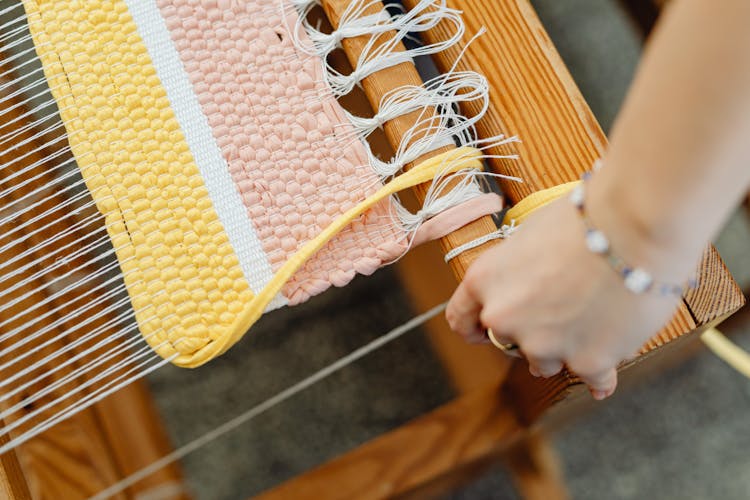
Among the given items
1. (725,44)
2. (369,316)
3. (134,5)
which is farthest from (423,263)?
(725,44)

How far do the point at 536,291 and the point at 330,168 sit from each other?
0.22 m

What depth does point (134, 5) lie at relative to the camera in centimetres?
59

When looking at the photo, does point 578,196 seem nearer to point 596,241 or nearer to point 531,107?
point 596,241

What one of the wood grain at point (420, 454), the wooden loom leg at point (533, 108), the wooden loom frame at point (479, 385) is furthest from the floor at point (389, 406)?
the wooden loom leg at point (533, 108)

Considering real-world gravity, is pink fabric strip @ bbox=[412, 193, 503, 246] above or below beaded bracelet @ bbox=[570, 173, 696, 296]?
above

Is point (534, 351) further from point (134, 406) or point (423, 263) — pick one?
point (134, 406)

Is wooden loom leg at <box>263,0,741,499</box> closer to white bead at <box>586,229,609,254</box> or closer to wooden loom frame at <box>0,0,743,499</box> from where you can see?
wooden loom frame at <box>0,0,743,499</box>

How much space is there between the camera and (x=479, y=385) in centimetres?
104

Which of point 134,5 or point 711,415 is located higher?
point 134,5

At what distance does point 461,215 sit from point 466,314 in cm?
9

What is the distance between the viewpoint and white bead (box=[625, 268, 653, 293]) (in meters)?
0.37

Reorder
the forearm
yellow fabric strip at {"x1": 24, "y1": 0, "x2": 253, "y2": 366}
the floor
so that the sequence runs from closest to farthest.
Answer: the forearm → yellow fabric strip at {"x1": 24, "y1": 0, "x2": 253, "y2": 366} → the floor

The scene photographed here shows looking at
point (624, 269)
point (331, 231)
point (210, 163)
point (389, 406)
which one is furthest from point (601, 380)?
point (389, 406)

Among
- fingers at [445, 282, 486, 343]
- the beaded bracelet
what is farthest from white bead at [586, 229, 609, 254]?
fingers at [445, 282, 486, 343]
